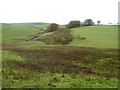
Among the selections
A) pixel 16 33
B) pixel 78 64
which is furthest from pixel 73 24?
pixel 78 64

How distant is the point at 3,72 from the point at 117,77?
11676mm

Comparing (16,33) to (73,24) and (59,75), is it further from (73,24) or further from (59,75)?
(59,75)

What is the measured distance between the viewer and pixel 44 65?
30.8m

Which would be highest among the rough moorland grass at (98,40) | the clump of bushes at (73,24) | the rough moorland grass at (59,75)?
the clump of bushes at (73,24)

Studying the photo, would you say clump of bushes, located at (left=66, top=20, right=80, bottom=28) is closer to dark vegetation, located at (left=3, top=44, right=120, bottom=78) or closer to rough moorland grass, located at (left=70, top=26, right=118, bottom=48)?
rough moorland grass, located at (left=70, top=26, right=118, bottom=48)

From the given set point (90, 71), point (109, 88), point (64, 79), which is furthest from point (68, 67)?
point (109, 88)

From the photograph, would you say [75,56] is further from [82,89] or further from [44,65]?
[82,89]

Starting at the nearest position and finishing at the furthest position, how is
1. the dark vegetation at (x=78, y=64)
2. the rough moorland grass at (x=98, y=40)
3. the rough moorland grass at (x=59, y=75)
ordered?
the rough moorland grass at (x=59, y=75) < the dark vegetation at (x=78, y=64) < the rough moorland grass at (x=98, y=40)

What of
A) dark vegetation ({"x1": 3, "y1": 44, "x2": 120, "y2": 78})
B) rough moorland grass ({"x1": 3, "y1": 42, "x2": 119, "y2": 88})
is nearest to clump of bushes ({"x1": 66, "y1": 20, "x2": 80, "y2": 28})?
dark vegetation ({"x1": 3, "y1": 44, "x2": 120, "y2": 78})

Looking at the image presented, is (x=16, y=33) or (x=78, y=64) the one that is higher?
(x=16, y=33)

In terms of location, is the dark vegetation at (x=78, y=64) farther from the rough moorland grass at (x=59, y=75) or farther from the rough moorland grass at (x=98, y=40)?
the rough moorland grass at (x=98, y=40)

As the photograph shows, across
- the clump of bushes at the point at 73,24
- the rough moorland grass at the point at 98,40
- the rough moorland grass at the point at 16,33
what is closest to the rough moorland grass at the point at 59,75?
the rough moorland grass at the point at 98,40

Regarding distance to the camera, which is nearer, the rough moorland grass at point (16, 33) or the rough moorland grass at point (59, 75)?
the rough moorland grass at point (59, 75)

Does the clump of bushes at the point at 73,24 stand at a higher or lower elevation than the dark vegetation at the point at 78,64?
higher
